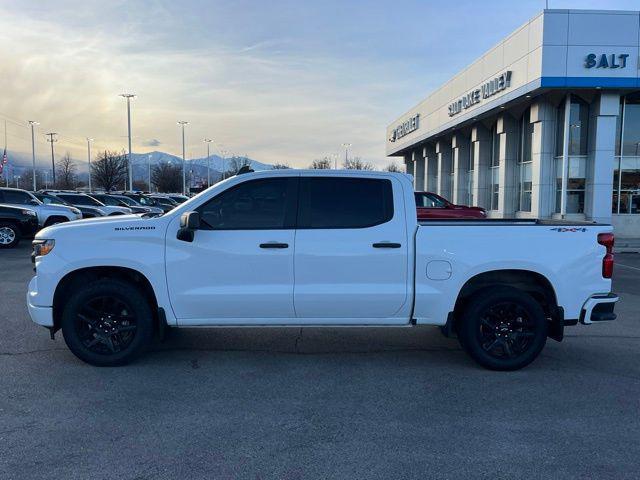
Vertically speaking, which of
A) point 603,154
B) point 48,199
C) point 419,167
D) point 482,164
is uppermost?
point 419,167

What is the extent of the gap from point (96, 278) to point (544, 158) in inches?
796

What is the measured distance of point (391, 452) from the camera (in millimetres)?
3936

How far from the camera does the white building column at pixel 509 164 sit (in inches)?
1019

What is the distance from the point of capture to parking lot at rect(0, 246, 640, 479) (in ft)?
12.4

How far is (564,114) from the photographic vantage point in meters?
21.5

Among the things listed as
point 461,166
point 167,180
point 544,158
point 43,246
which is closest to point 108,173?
point 167,180

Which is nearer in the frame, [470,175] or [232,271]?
[232,271]

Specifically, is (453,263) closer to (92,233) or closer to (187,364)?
(187,364)

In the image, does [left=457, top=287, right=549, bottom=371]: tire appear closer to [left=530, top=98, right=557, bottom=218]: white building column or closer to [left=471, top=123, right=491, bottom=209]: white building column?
[left=530, top=98, right=557, bottom=218]: white building column

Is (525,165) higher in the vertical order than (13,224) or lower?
higher

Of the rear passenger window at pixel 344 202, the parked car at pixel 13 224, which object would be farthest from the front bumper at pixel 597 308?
the parked car at pixel 13 224

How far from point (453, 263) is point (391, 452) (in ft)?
7.19

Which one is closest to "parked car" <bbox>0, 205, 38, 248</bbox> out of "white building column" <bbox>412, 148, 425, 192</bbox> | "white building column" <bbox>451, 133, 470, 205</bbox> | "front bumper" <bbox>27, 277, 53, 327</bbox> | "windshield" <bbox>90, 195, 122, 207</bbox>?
"windshield" <bbox>90, 195, 122, 207</bbox>

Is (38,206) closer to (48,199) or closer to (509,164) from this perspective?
(48,199)
